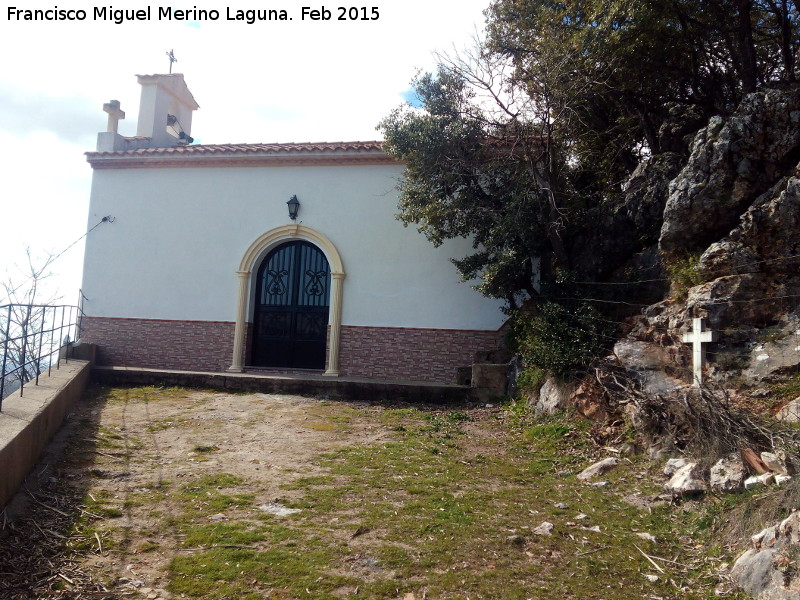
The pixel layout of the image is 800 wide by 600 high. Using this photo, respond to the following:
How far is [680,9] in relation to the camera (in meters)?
9.12

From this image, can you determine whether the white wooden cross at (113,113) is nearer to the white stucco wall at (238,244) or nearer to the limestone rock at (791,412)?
the white stucco wall at (238,244)

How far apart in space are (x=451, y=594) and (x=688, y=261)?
5.96 meters

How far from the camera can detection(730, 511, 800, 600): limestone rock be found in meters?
3.54

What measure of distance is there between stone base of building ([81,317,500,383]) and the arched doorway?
0.63 m

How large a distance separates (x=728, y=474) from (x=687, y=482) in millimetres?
347

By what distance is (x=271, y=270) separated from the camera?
13547mm

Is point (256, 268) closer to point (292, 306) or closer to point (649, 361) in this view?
point (292, 306)

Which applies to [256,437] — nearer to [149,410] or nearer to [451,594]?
[149,410]

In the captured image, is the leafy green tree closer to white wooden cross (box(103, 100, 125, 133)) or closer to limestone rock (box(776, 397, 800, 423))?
limestone rock (box(776, 397, 800, 423))

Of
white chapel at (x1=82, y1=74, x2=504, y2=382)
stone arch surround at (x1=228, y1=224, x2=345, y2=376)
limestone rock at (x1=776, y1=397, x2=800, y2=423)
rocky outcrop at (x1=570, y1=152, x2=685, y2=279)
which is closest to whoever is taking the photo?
limestone rock at (x1=776, y1=397, x2=800, y2=423)

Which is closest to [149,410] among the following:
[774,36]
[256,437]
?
[256,437]

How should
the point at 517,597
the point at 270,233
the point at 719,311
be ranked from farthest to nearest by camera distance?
1. the point at 270,233
2. the point at 719,311
3. the point at 517,597

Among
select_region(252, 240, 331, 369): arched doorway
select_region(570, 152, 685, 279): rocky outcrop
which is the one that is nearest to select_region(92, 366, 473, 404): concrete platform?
select_region(252, 240, 331, 369): arched doorway

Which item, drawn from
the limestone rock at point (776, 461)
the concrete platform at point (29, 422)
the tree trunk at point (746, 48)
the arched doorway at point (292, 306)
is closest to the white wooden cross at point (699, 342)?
the limestone rock at point (776, 461)
